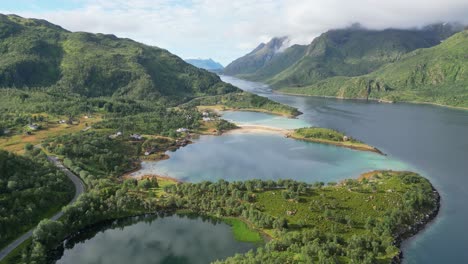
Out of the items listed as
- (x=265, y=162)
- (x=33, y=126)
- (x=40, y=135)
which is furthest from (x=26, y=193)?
(x=33, y=126)

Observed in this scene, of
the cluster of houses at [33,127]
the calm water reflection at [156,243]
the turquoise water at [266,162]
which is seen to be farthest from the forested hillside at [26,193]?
the cluster of houses at [33,127]

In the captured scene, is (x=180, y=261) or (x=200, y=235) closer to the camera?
(x=180, y=261)

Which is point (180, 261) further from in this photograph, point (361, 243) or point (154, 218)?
point (361, 243)

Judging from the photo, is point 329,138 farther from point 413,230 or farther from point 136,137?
point 136,137

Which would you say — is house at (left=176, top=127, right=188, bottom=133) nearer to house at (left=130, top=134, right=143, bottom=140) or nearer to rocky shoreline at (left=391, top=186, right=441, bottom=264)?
house at (left=130, top=134, right=143, bottom=140)

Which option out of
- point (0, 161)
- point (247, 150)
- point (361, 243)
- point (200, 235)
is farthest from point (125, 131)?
point (361, 243)

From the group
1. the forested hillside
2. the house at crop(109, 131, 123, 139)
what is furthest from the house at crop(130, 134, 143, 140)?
the forested hillside

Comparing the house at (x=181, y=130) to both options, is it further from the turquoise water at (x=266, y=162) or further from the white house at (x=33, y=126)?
the white house at (x=33, y=126)
